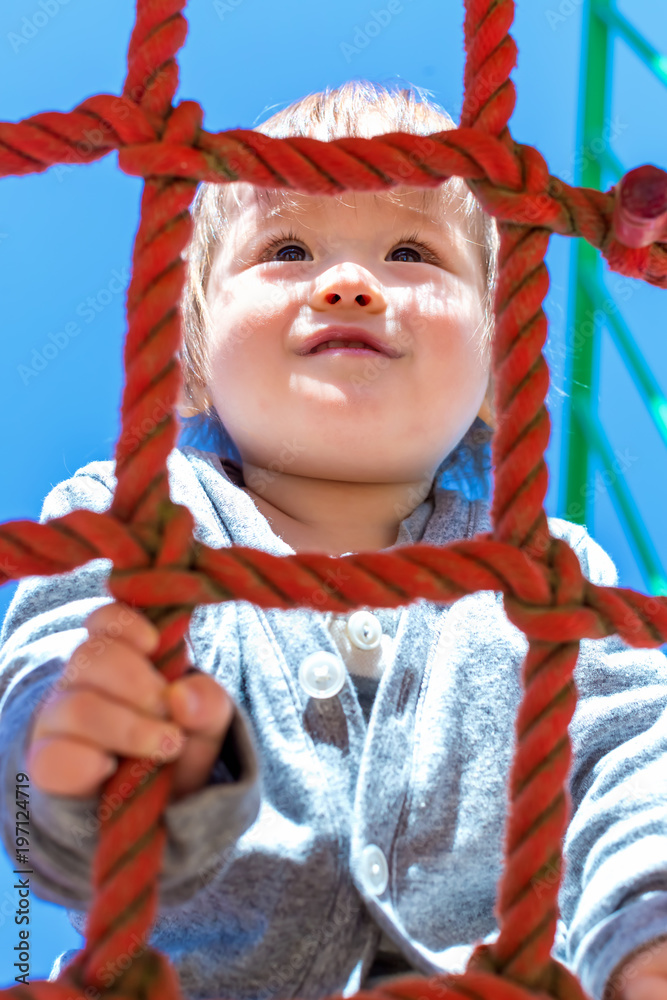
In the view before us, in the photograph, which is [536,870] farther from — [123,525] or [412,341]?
[412,341]

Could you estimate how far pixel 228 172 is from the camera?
19.6 inches

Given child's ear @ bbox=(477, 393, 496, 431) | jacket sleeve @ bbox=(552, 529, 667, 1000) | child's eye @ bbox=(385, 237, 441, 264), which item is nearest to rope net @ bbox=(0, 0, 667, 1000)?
jacket sleeve @ bbox=(552, 529, 667, 1000)

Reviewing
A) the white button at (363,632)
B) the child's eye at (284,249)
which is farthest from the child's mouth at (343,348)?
the white button at (363,632)

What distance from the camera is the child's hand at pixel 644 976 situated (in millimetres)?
499

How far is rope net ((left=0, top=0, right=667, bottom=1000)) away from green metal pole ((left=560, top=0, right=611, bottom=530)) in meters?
0.88

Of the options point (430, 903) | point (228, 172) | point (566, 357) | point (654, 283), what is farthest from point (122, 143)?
point (566, 357)

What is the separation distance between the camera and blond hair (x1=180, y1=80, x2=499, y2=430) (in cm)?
110

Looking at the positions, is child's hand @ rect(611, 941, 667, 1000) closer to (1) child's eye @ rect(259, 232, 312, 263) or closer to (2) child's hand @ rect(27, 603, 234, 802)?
(2) child's hand @ rect(27, 603, 234, 802)

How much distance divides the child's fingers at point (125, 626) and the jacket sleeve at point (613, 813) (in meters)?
0.34

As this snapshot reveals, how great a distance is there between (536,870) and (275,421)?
22.7 inches

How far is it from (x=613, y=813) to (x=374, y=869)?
0.18m

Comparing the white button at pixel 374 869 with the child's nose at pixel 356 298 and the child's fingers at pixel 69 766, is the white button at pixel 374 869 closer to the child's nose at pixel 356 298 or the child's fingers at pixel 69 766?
the child's fingers at pixel 69 766

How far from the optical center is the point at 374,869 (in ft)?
2.26

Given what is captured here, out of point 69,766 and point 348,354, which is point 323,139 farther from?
point 69,766
